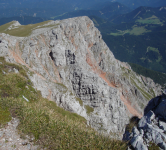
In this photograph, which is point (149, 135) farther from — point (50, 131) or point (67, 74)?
point (67, 74)

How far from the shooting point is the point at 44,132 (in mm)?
12969

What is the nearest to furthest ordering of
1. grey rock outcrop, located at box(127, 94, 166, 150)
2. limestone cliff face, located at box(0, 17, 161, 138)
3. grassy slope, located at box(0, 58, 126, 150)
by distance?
grassy slope, located at box(0, 58, 126, 150) → grey rock outcrop, located at box(127, 94, 166, 150) → limestone cliff face, located at box(0, 17, 161, 138)

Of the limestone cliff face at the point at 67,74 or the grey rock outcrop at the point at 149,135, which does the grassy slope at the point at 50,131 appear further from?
the limestone cliff face at the point at 67,74

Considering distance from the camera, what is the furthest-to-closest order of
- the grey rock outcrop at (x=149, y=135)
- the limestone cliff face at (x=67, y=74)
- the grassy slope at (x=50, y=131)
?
the limestone cliff face at (x=67, y=74)
the grey rock outcrop at (x=149, y=135)
the grassy slope at (x=50, y=131)

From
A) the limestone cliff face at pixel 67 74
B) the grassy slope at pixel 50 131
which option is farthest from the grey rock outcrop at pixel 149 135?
the limestone cliff face at pixel 67 74

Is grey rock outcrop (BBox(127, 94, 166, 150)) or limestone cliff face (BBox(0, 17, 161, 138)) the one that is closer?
grey rock outcrop (BBox(127, 94, 166, 150))

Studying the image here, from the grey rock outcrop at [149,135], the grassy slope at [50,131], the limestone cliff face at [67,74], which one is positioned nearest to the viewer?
the grassy slope at [50,131]

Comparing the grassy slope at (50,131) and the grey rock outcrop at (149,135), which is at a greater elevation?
the grassy slope at (50,131)

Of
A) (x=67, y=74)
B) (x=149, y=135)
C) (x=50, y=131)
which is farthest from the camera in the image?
(x=67, y=74)

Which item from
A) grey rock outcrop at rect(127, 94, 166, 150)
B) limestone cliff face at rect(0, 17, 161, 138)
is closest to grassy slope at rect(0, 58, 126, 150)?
grey rock outcrop at rect(127, 94, 166, 150)

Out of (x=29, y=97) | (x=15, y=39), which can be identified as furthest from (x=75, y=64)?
(x=29, y=97)

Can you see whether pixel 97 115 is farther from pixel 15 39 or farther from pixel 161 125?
pixel 15 39

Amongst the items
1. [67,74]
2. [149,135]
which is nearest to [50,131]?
[149,135]

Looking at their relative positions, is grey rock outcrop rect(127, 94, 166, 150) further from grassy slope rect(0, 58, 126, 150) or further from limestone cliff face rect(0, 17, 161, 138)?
limestone cliff face rect(0, 17, 161, 138)
